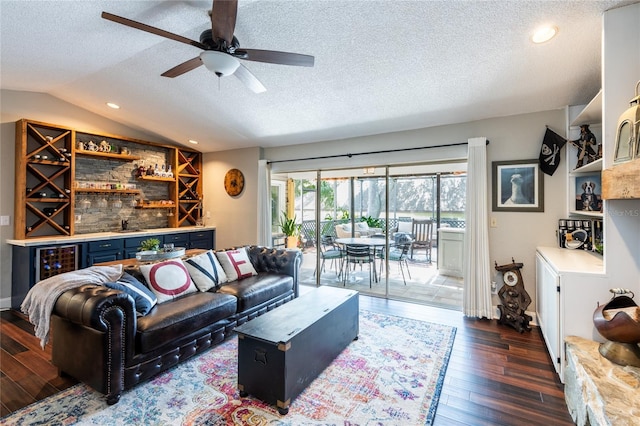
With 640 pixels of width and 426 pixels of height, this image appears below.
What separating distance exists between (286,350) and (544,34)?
10.2 feet

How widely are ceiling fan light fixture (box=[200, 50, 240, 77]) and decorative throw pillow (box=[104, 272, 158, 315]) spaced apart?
189 cm

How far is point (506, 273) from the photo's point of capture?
11.5 ft

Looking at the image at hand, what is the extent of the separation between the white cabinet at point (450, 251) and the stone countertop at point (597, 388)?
3.11 m

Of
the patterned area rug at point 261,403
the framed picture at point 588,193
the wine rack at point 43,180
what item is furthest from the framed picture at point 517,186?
the wine rack at point 43,180

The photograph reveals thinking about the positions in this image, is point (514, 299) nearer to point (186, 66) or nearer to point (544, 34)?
point (544, 34)

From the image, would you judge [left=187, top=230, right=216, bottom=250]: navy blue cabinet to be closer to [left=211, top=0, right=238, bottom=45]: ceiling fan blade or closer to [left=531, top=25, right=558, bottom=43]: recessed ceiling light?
[left=211, top=0, right=238, bottom=45]: ceiling fan blade

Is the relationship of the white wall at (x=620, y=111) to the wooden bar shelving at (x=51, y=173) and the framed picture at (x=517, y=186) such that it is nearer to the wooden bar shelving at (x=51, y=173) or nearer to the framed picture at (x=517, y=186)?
the framed picture at (x=517, y=186)

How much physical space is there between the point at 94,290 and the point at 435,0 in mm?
3258

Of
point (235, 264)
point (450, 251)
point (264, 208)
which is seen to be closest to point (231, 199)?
point (264, 208)

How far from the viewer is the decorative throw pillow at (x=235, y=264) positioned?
3.69m

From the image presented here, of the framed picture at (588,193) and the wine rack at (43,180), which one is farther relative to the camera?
the wine rack at (43,180)

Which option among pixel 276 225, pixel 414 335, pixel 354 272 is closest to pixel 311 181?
pixel 276 225

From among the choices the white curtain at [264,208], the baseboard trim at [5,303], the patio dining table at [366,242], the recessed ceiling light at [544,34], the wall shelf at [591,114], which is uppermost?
the recessed ceiling light at [544,34]

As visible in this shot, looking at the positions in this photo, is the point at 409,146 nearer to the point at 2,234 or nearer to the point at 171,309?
the point at 171,309
